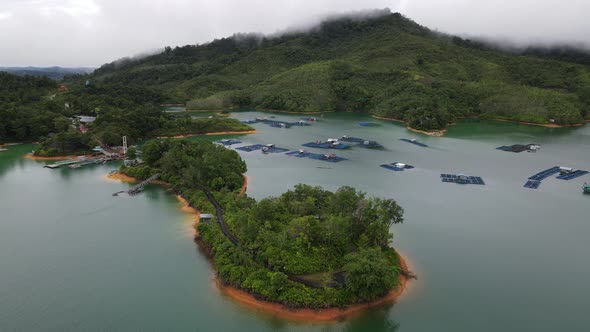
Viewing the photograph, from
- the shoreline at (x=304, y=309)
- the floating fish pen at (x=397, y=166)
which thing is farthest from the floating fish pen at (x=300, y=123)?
the shoreline at (x=304, y=309)

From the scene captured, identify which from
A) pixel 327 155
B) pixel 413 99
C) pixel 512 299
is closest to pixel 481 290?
pixel 512 299

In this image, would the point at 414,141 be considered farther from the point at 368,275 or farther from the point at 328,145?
the point at 368,275

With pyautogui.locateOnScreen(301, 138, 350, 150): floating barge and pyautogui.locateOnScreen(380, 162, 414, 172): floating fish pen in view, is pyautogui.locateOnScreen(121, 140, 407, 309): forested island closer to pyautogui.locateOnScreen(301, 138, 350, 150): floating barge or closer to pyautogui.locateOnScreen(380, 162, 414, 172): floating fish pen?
pyautogui.locateOnScreen(380, 162, 414, 172): floating fish pen

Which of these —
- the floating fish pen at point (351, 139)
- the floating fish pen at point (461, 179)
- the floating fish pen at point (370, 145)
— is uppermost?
the floating fish pen at point (351, 139)

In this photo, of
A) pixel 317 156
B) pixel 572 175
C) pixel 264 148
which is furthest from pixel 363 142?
pixel 572 175

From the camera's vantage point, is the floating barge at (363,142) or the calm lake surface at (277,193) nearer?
the calm lake surface at (277,193)

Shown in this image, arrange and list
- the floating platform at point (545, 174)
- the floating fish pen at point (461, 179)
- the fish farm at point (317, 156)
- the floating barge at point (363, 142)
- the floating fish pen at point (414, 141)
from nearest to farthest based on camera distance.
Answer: the floating fish pen at point (461, 179), the floating platform at point (545, 174), the fish farm at point (317, 156), the floating barge at point (363, 142), the floating fish pen at point (414, 141)

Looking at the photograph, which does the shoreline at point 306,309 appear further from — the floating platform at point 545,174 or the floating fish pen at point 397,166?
the floating platform at point 545,174

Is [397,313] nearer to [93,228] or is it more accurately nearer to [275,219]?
[275,219]
